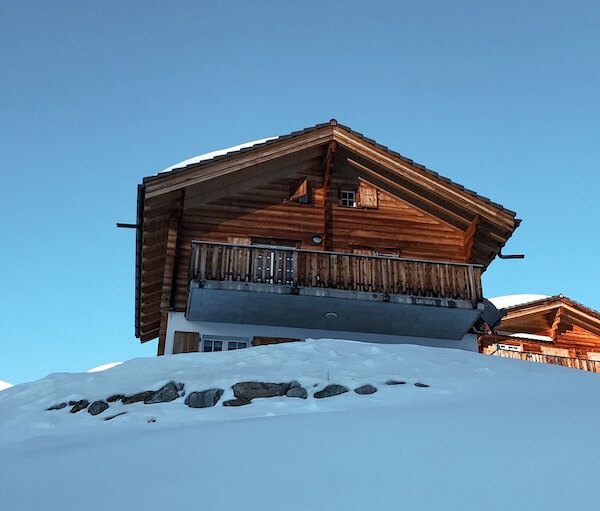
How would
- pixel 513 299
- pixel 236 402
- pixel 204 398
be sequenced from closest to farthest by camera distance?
pixel 236 402
pixel 204 398
pixel 513 299

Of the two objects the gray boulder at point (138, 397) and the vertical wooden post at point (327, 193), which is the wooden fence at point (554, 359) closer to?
the vertical wooden post at point (327, 193)

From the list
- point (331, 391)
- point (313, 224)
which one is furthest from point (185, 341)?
point (331, 391)

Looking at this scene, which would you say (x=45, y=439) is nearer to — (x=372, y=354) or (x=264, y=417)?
(x=264, y=417)

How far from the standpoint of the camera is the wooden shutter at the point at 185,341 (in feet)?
50.6

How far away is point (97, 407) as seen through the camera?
9.23 meters

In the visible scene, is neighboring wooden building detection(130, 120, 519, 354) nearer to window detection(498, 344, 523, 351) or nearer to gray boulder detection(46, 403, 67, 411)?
gray boulder detection(46, 403, 67, 411)

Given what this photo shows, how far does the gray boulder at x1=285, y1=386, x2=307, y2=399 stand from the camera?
363 inches

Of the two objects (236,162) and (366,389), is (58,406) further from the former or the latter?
(236,162)

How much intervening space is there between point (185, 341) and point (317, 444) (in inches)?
382

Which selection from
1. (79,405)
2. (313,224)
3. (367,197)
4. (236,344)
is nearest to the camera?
(79,405)

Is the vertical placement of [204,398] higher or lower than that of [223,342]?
lower

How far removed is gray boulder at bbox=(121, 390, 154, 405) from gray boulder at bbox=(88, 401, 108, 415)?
30 centimetres

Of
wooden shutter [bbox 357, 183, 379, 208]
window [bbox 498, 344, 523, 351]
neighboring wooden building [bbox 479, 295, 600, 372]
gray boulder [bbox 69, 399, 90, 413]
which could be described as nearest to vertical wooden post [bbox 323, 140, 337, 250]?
wooden shutter [bbox 357, 183, 379, 208]

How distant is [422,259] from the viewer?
55.9 ft
